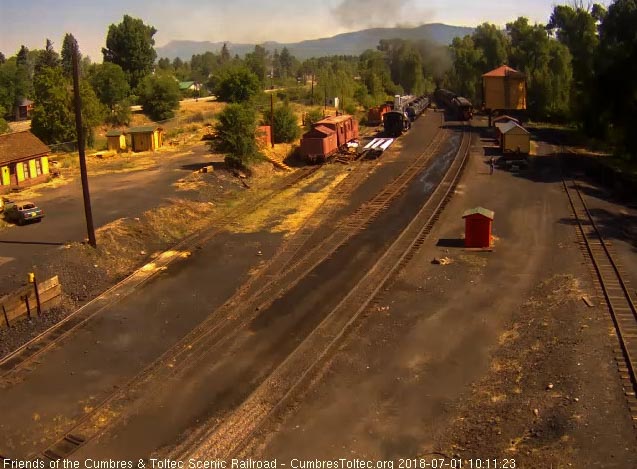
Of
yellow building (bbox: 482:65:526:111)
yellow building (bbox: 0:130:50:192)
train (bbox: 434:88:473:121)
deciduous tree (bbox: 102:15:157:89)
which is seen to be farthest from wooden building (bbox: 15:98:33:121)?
yellow building (bbox: 482:65:526:111)

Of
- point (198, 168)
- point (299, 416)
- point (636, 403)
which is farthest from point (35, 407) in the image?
point (198, 168)

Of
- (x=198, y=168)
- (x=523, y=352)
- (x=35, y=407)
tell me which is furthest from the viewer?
(x=198, y=168)

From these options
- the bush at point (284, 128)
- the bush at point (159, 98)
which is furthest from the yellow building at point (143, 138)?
Result: the bush at point (159, 98)

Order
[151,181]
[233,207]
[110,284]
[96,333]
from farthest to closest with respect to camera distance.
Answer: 1. [151,181]
2. [233,207]
3. [110,284]
4. [96,333]

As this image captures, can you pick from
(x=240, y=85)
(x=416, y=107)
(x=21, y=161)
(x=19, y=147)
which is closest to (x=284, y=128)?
(x=19, y=147)

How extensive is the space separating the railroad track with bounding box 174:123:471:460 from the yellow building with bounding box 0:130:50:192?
21522 millimetres

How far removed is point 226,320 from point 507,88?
2272 inches

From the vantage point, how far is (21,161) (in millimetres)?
33250

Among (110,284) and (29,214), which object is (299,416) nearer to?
(110,284)

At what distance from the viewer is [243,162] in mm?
37625

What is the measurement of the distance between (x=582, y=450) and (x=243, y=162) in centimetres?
2943

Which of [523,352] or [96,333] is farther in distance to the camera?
[96,333]

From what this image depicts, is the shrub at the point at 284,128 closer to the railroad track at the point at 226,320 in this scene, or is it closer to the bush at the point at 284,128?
the bush at the point at 284,128

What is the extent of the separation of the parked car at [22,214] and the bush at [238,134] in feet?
42.9
